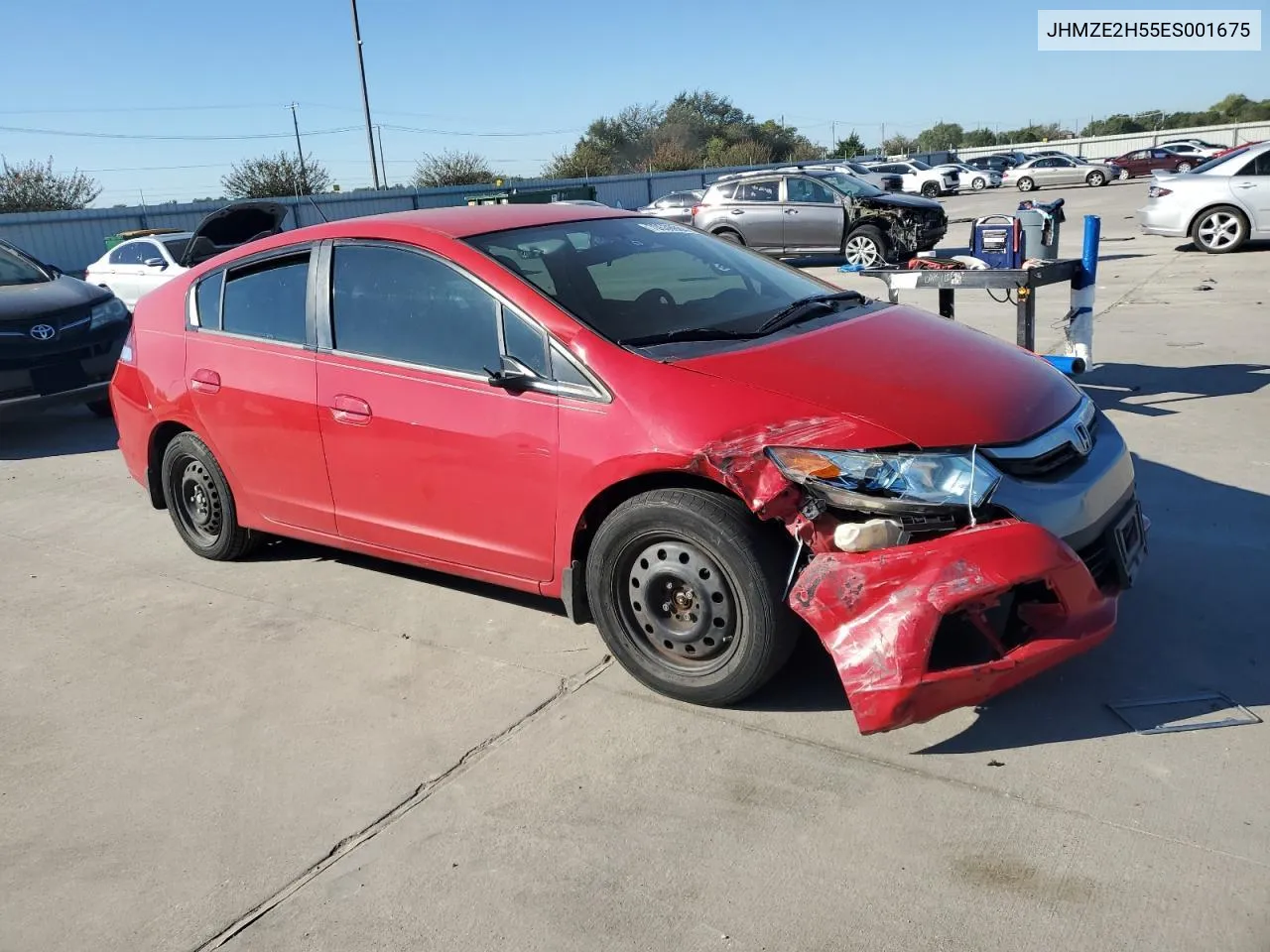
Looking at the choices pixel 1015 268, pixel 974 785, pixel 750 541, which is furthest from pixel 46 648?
pixel 1015 268

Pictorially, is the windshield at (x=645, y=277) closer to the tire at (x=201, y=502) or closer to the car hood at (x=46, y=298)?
the tire at (x=201, y=502)

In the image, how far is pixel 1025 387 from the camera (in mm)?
3676

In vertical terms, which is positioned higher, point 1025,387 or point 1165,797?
point 1025,387

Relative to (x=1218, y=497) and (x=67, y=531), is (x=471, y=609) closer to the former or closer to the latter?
(x=67, y=531)

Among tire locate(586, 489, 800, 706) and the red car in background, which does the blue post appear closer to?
tire locate(586, 489, 800, 706)

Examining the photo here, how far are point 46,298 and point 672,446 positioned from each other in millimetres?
7459

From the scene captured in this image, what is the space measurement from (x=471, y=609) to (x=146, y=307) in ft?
8.13

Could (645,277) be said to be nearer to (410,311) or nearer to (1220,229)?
(410,311)

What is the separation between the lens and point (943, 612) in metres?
2.97

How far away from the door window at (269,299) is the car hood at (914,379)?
1983 mm

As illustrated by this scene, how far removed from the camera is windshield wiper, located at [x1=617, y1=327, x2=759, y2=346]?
12.5ft

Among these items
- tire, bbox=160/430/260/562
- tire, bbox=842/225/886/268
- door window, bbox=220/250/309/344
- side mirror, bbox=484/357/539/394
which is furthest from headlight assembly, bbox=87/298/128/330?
tire, bbox=842/225/886/268

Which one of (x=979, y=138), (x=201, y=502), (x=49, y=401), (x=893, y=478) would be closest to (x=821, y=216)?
(x=49, y=401)

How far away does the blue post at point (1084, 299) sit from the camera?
764cm
